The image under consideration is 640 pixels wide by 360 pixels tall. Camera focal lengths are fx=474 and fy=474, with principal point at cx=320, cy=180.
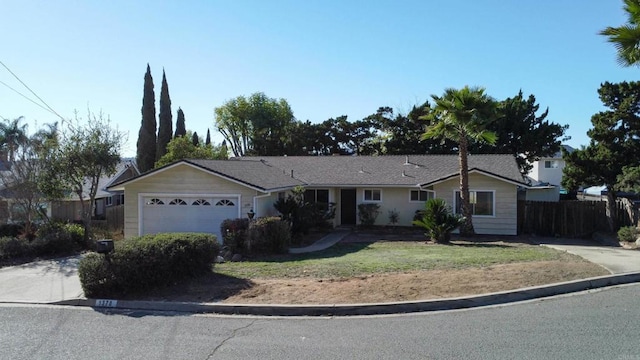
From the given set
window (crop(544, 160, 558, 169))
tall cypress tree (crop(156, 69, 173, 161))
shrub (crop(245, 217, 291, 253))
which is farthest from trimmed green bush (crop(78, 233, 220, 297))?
window (crop(544, 160, 558, 169))

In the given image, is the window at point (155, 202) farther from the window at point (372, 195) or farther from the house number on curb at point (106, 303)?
the window at point (372, 195)

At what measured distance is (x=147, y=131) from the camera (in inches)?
1809

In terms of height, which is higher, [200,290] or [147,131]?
[147,131]

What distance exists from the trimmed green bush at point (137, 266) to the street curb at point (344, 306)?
39 centimetres

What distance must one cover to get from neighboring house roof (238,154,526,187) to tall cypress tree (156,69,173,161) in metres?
21.9

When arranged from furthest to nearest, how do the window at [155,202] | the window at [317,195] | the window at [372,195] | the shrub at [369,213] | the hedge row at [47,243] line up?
the window at [317,195]
the window at [372,195]
the shrub at [369,213]
the window at [155,202]
the hedge row at [47,243]

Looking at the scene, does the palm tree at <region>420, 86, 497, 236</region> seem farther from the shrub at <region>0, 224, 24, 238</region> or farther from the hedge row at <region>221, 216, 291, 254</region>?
the shrub at <region>0, 224, 24, 238</region>

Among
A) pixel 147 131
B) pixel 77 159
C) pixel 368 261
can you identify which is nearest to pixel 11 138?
pixel 77 159

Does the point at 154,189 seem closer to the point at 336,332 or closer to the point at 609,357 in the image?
the point at 336,332

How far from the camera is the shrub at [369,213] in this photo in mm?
24188

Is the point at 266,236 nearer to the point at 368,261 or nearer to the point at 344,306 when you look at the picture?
the point at 368,261

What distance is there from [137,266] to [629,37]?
1411 centimetres

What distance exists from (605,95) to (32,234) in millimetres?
23406

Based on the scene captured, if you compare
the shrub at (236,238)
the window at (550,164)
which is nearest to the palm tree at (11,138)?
the shrub at (236,238)
